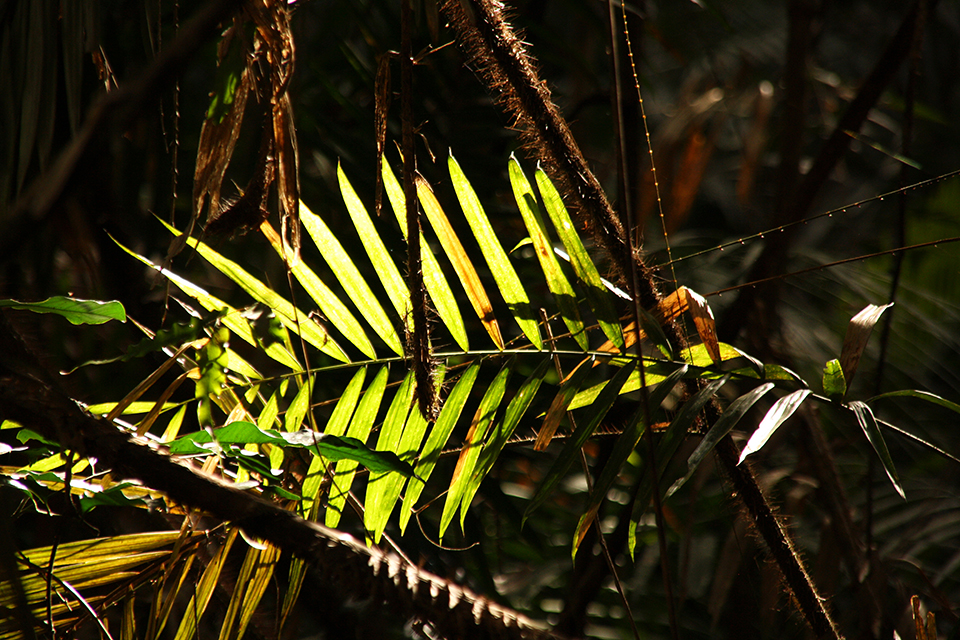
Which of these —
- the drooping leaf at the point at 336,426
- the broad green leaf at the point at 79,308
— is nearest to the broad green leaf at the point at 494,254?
the drooping leaf at the point at 336,426

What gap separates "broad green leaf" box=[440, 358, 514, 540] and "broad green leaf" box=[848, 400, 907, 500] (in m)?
0.23

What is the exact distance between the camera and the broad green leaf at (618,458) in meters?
0.43

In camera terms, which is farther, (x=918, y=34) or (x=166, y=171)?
(x=166, y=171)

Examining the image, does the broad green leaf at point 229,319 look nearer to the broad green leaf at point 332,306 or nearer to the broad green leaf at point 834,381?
the broad green leaf at point 332,306

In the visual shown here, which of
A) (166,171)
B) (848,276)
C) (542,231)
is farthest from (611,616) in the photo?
(166,171)

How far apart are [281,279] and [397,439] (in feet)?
1.84

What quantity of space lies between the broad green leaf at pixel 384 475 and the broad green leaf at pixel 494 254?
9 centimetres

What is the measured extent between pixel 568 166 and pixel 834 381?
0.72ft

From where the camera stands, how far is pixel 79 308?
0.36m

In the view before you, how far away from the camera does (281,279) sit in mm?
947

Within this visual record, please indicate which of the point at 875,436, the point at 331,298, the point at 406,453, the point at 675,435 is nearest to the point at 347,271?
the point at 331,298

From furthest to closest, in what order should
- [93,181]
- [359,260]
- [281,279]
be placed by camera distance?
1. [281,279]
2. [359,260]
3. [93,181]

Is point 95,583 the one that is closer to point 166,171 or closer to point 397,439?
point 397,439

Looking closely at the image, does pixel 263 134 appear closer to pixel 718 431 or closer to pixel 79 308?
pixel 79 308
